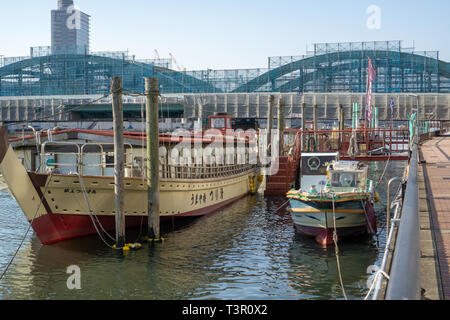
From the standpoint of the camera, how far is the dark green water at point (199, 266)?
12211 millimetres

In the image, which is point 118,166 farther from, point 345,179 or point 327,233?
point 345,179

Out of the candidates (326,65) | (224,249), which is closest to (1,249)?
(224,249)

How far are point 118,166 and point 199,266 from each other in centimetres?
387

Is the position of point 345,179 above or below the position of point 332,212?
above

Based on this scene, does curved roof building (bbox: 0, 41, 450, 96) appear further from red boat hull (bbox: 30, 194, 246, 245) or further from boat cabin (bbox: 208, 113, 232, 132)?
red boat hull (bbox: 30, 194, 246, 245)

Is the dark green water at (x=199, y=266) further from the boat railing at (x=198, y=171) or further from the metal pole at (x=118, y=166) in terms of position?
the boat railing at (x=198, y=171)

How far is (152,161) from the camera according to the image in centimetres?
1656

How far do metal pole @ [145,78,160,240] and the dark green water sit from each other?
760mm

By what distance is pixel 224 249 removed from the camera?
16406 mm

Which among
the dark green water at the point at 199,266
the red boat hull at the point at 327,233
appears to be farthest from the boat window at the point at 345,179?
the dark green water at the point at 199,266

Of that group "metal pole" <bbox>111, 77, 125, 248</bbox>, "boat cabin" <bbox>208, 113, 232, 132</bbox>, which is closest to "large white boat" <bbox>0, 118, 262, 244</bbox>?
"metal pole" <bbox>111, 77, 125, 248</bbox>

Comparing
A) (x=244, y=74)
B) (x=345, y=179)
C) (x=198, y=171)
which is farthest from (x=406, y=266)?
(x=244, y=74)
